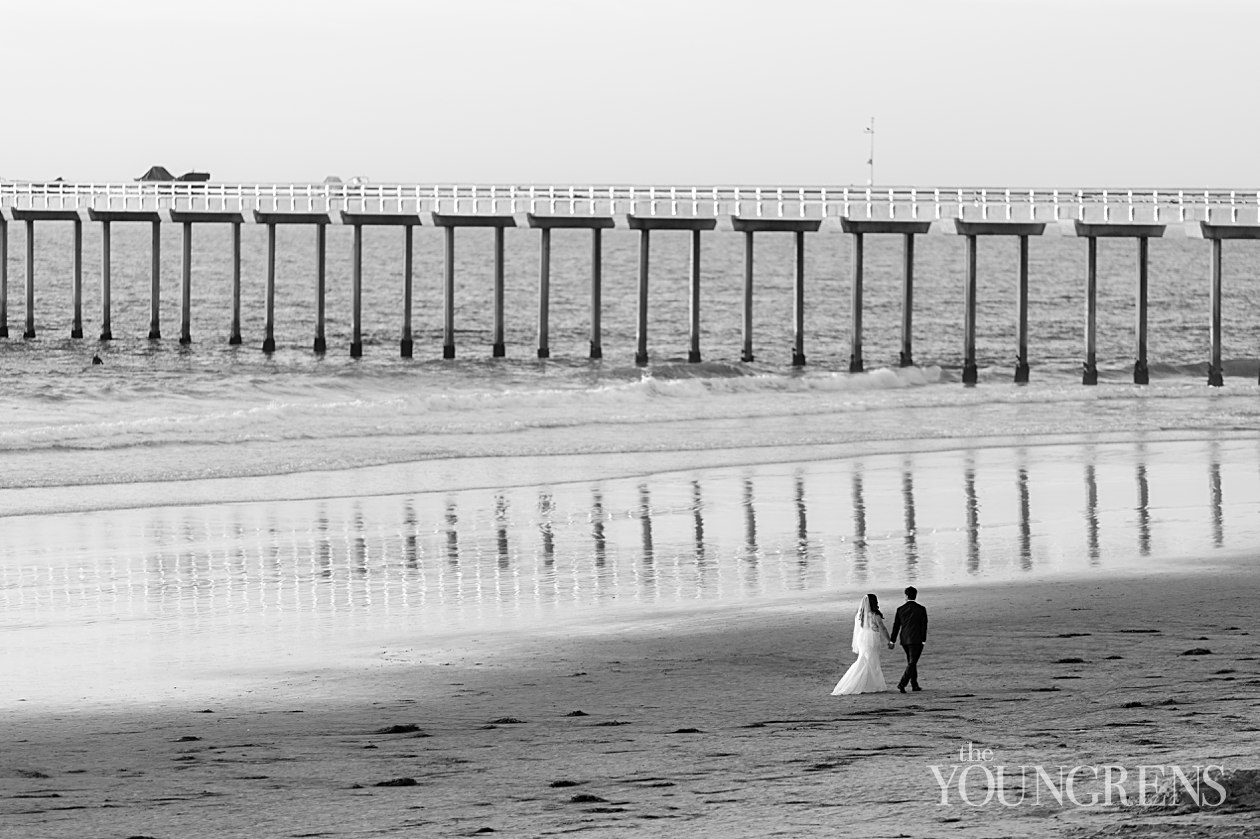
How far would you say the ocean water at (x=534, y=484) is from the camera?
1639 centimetres

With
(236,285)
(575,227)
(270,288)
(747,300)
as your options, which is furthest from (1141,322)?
(236,285)

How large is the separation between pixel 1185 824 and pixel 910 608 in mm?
4309

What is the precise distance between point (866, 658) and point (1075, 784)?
314 centimetres

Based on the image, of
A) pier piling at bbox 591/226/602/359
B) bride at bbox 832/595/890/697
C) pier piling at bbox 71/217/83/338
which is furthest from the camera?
pier piling at bbox 71/217/83/338

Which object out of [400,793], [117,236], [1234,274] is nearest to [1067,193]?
[400,793]

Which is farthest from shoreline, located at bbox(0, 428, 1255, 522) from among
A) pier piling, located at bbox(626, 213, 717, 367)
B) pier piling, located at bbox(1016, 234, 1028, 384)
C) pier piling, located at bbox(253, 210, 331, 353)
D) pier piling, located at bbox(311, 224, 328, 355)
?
pier piling, located at bbox(253, 210, 331, 353)

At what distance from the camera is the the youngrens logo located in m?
8.28

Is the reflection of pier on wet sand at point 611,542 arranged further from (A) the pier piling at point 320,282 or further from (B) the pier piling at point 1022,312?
(A) the pier piling at point 320,282

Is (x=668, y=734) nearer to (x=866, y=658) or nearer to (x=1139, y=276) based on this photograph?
(x=866, y=658)

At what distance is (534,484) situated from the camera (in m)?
24.8

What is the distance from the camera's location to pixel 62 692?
1250 centimetres

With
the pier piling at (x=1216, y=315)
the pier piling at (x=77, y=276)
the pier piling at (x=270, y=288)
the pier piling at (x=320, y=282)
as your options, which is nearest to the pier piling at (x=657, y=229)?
the pier piling at (x=320, y=282)

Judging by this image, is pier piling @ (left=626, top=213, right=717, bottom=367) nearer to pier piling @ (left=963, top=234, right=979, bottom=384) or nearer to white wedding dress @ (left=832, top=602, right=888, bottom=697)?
pier piling @ (left=963, top=234, right=979, bottom=384)

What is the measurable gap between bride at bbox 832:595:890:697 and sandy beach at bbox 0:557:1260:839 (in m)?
0.10
